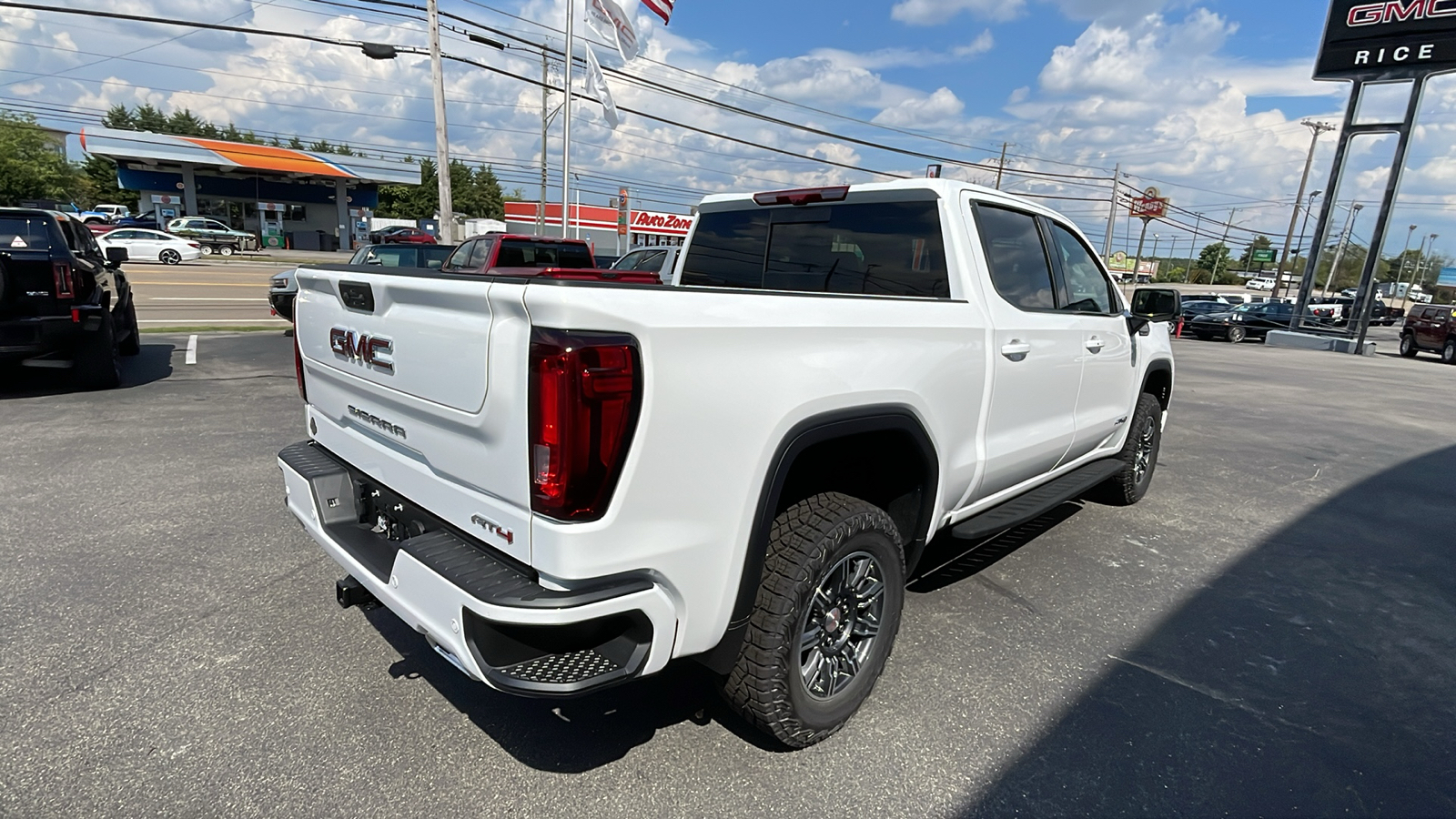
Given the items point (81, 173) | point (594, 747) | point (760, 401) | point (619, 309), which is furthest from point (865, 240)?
point (81, 173)

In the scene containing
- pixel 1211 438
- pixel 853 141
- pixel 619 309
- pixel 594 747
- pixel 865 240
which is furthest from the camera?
pixel 853 141

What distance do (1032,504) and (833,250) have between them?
153 centimetres

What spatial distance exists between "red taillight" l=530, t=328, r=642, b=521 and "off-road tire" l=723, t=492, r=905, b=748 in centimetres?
69

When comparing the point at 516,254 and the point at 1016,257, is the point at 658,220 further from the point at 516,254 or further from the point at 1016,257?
the point at 1016,257

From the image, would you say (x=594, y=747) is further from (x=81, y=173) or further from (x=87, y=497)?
(x=81, y=173)

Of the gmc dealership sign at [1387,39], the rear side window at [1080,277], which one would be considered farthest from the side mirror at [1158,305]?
the gmc dealership sign at [1387,39]

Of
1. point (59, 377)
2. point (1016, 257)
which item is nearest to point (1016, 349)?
point (1016, 257)

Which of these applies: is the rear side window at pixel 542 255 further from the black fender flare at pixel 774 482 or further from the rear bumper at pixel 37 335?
the black fender flare at pixel 774 482

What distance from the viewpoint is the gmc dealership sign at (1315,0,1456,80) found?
1978 cm

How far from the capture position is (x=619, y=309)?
1765mm

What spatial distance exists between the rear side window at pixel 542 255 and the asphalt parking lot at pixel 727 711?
21.8 feet

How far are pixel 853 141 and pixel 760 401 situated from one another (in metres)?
27.3

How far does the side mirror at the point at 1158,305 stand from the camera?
454 centimetres

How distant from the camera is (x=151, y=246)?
2842cm
